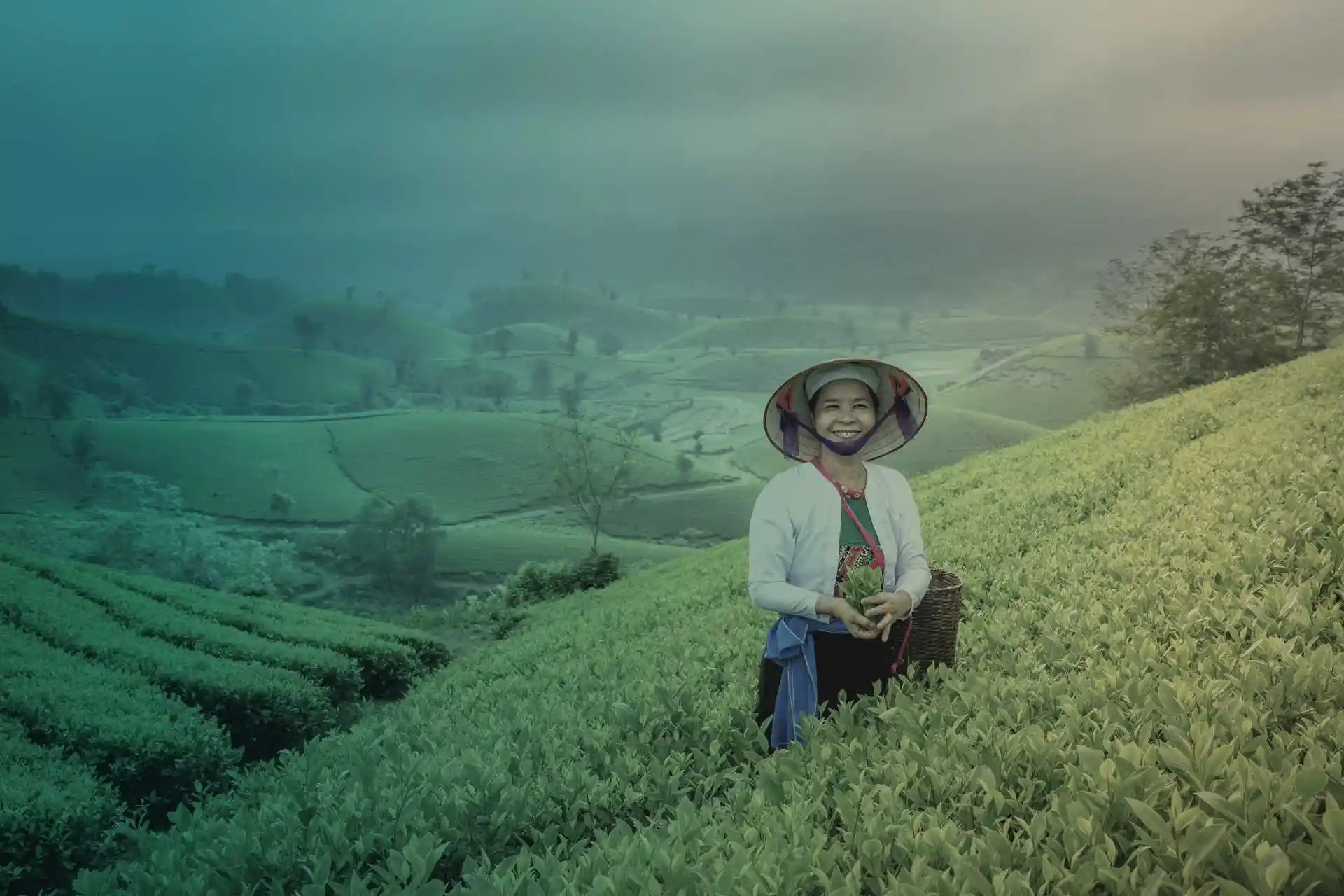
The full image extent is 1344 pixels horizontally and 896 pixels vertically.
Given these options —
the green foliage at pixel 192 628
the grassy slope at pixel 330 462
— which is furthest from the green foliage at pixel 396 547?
the green foliage at pixel 192 628

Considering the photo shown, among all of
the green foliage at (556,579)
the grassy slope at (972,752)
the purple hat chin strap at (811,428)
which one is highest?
the purple hat chin strap at (811,428)

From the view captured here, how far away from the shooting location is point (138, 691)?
6734 mm

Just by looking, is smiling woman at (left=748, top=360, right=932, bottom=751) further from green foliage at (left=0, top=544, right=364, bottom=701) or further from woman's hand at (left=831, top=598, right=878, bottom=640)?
green foliage at (left=0, top=544, right=364, bottom=701)

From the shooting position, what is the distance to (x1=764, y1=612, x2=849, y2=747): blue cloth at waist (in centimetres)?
282

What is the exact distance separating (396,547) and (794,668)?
1352cm

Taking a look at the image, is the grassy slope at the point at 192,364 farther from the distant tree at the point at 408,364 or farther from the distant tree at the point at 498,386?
the distant tree at the point at 498,386

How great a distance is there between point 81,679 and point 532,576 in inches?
335

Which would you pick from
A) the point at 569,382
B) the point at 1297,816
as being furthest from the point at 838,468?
the point at 569,382

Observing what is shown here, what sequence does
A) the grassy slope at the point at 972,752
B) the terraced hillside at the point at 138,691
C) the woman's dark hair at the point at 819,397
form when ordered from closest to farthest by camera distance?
the grassy slope at the point at 972,752, the woman's dark hair at the point at 819,397, the terraced hillside at the point at 138,691

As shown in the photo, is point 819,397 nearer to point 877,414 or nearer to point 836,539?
point 877,414

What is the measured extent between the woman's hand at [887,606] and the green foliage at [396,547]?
13.5 metres

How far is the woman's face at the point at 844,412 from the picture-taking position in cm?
281

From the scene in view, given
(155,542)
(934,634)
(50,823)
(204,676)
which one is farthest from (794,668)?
(155,542)

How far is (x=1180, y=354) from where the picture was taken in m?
16.7
